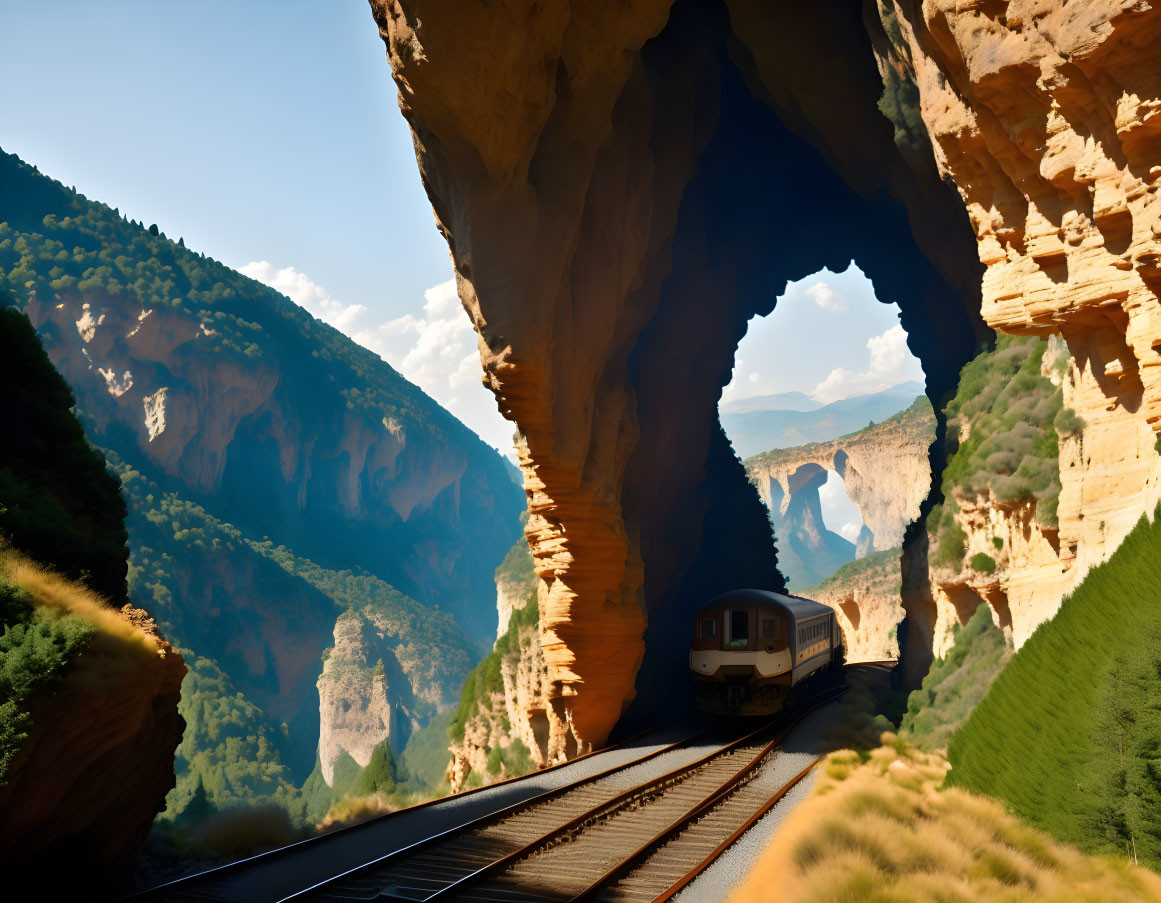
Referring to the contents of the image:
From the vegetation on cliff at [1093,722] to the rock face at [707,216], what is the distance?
230cm

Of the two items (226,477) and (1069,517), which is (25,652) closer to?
(1069,517)

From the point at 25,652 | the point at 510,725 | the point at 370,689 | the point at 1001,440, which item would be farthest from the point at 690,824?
the point at 370,689

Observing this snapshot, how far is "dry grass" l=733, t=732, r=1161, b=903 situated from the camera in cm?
715

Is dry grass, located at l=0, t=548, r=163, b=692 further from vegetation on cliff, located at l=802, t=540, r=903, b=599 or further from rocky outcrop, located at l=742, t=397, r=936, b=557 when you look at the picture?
rocky outcrop, located at l=742, t=397, r=936, b=557

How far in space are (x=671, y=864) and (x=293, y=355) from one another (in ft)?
415

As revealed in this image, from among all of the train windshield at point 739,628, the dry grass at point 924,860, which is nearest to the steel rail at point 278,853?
the dry grass at point 924,860

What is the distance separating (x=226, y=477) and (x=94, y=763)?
110 m

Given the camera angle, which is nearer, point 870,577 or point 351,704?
point 870,577

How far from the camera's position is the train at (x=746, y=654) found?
19.5 metres

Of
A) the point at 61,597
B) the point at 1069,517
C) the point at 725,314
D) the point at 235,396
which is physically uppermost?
the point at 235,396

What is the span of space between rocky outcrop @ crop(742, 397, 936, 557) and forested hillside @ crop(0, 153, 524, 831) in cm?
5010

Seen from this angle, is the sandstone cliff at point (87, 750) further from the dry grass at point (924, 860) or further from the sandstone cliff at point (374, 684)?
the sandstone cliff at point (374, 684)

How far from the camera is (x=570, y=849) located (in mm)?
10719

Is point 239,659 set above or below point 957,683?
below
